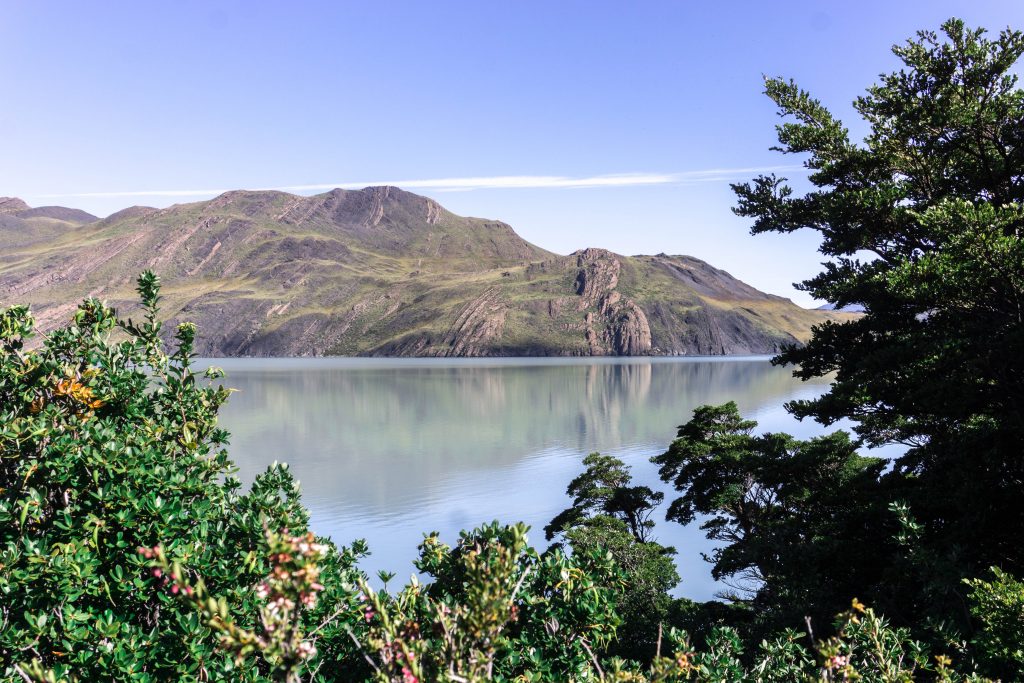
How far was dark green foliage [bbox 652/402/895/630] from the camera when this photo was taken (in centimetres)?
1661

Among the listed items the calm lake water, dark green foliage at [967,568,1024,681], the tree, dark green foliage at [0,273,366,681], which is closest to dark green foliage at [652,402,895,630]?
the tree

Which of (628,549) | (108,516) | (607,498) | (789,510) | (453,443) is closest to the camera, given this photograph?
(108,516)

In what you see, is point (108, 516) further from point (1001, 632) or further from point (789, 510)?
point (789, 510)

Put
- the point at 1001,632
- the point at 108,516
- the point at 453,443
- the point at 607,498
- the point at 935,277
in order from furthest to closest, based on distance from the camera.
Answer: the point at 453,443 → the point at 607,498 → the point at 935,277 → the point at 1001,632 → the point at 108,516

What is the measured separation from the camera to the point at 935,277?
1541cm

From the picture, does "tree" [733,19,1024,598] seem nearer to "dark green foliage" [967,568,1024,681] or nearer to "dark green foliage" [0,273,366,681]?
"dark green foliage" [967,568,1024,681]

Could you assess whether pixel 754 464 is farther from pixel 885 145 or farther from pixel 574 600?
pixel 574 600

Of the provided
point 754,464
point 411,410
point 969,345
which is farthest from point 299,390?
point 969,345

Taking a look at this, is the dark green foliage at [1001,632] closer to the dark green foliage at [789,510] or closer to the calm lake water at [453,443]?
the dark green foliage at [789,510]

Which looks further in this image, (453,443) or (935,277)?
(453,443)

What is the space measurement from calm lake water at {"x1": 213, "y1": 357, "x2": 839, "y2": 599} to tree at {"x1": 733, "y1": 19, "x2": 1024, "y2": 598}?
12.6 m

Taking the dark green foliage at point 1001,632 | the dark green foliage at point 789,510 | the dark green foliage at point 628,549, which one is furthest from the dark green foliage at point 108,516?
the dark green foliage at point 789,510

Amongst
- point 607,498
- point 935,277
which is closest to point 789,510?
point 607,498

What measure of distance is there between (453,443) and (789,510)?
53.9 meters
